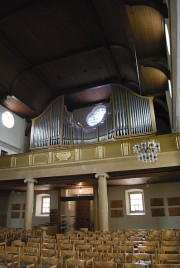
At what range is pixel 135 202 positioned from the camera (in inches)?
644

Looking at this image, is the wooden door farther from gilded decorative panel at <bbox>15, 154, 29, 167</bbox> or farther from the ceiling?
the ceiling

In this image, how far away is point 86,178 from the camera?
45.0ft

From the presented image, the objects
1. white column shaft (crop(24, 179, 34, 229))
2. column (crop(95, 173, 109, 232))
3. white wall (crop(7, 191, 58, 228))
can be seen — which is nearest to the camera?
column (crop(95, 173, 109, 232))

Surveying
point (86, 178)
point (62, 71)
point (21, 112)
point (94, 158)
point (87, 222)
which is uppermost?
point (62, 71)

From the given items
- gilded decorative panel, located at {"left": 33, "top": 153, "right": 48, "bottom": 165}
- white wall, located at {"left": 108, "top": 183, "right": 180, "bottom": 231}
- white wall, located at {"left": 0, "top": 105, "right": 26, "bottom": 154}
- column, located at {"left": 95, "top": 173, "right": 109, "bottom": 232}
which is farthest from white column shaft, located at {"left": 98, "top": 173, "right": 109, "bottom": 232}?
white wall, located at {"left": 0, "top": 105, "right": 26, "bottom": 154}

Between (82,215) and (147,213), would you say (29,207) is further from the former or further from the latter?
(147,213)

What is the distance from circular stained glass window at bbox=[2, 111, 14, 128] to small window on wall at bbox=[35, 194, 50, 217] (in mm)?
6043

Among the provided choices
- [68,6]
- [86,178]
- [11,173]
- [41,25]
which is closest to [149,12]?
[68,6]

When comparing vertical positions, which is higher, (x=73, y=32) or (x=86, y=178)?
(x=73, y=32)

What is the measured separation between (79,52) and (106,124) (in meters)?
4.82

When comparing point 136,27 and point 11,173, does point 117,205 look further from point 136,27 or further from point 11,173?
point 136,27

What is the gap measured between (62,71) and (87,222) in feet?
38.3

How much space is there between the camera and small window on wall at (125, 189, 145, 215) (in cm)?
1605

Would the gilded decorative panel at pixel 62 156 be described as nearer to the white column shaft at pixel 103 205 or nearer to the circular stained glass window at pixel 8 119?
the white column shaft at pixel 103 205
